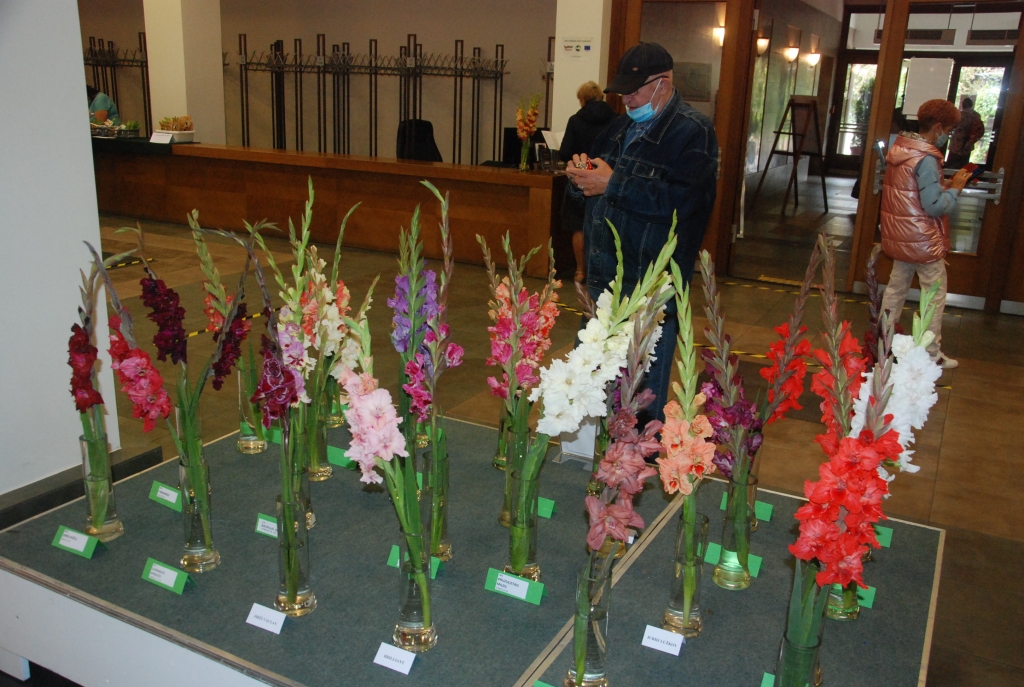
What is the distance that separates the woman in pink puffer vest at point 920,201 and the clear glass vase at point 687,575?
3.41 metres

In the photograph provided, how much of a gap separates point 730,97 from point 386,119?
5503 millimetres

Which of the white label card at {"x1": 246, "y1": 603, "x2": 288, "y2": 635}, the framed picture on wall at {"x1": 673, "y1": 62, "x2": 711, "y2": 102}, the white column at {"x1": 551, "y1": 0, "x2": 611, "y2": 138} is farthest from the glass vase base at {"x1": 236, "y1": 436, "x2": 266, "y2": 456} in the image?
the framed picture on wall at {"x1": 673, "y1": 62, "x2": 711, "y2": 102}

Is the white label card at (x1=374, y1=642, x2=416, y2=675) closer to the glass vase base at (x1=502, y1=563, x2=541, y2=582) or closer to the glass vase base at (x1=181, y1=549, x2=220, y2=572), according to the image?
the glass vase base at (x1=502, y1=563, x2=541, y2=582)

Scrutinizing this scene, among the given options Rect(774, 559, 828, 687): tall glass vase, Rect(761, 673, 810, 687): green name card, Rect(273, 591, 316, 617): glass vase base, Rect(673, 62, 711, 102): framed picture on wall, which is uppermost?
Rect(673, 62, 711, 102): framed picture on wall

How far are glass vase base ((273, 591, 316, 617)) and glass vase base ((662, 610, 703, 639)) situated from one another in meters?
0.67

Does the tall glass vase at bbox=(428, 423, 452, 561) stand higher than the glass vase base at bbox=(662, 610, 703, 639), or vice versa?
the tall glass vase at bbox=(428, 423, 452, 561)

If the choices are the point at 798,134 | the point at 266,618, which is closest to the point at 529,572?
the point at 266,618

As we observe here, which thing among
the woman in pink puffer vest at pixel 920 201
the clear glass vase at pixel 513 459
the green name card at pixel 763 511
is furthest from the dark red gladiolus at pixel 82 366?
the woman in pink puffer vest at pixel 920 201

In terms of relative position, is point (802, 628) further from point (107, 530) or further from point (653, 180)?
point (653, 180)

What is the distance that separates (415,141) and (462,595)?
7218 mm

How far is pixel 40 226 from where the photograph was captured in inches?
101

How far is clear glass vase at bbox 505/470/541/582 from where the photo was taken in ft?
5.82

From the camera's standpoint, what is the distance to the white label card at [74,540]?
1.89 metres

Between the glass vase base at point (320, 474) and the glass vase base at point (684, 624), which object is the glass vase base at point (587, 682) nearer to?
the glass vase base at point (684, 624)
